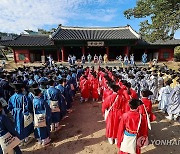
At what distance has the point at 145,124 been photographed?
382cm

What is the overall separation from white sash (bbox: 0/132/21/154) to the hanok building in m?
20.8

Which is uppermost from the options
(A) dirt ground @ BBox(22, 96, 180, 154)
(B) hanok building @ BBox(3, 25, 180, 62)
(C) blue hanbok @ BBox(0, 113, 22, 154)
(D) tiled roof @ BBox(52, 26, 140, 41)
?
(D) tiled roof @ BBox(52, 26, 140, 41)

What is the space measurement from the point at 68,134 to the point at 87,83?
3844mm

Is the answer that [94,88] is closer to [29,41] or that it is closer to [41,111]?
[41,111]

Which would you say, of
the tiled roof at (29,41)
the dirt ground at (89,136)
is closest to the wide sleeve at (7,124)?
the dirt ground at (89,136)

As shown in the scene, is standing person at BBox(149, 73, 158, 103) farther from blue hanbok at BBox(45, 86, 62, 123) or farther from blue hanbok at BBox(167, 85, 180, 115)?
blue hanbok at BBox(45, 86, 62, 123)

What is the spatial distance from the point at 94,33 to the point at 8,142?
2567 cm

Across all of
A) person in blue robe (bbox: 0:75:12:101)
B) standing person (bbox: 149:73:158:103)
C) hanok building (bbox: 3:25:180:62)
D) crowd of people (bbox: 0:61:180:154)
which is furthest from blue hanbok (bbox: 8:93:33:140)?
hanok building (bbox: 3:25:180:62)

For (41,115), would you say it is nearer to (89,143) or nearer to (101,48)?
(89,143)

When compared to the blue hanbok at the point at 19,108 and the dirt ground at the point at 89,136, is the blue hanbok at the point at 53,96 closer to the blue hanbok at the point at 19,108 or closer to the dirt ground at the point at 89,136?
the dirt ground at the point at 89,136

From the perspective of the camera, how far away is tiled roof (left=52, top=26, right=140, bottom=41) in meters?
24.1

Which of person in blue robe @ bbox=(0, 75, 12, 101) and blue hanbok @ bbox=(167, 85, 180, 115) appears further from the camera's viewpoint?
person in blue robe @ bbox=(0, 75, 12, 101)

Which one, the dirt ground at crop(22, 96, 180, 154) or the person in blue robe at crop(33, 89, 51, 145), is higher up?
the person in blue robe at crop(33, 89, 51, 145)

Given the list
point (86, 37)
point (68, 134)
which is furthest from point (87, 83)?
point (86, 37)
